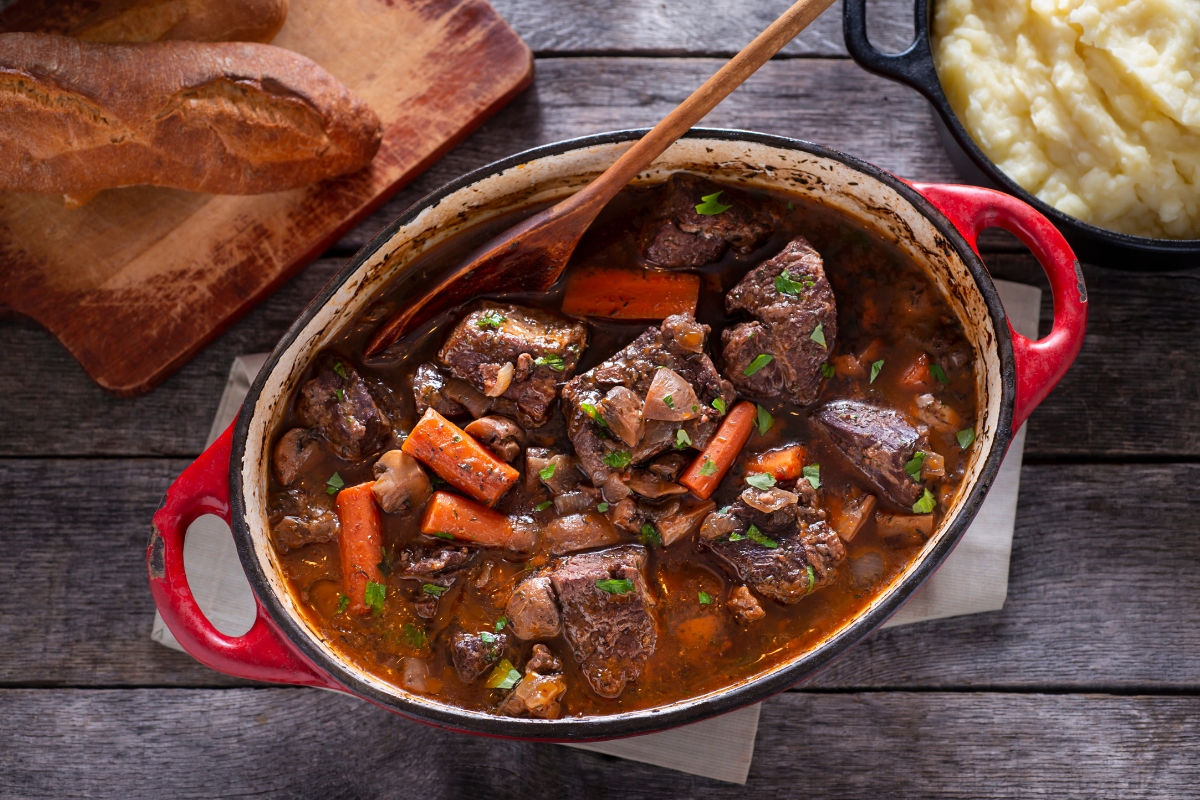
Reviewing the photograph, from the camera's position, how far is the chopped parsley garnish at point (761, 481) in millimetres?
2584

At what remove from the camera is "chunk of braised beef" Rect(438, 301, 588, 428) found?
2619mm

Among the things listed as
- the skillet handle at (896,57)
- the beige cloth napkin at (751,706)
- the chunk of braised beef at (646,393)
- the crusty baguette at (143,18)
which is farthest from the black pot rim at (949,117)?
the crusty baguette at (143,18)

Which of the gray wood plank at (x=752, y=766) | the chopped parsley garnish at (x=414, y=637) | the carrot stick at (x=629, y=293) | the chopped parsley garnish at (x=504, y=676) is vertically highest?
the carrot stick at (x=629, y=293)

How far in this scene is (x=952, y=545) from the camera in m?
2.32

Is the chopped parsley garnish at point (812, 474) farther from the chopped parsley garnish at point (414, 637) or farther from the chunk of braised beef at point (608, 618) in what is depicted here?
the chopped parsley garnish at point (414, 637)

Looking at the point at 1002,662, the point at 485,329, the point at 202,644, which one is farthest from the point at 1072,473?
the point at 202,644

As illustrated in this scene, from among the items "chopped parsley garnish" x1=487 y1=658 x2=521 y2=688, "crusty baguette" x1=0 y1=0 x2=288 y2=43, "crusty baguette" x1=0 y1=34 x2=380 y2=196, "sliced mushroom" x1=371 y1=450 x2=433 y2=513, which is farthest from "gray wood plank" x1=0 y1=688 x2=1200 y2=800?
"crusty baguette" x1=0 y1=0 x2=288 y2=43

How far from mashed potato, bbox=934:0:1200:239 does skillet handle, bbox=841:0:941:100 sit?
215 mm

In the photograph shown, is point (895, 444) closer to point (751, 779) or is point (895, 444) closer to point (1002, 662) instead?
point (1002, 662)

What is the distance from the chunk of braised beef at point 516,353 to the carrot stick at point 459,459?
172 mm

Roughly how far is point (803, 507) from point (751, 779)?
111 centimetres

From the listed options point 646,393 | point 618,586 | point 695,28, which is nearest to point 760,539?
point 618,586

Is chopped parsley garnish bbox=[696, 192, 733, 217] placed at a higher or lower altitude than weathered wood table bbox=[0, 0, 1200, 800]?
higher

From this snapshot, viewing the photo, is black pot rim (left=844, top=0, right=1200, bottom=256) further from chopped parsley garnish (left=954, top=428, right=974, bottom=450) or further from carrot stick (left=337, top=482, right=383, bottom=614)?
carrot stick (left=337, top=482, right=383, bottom=614)
